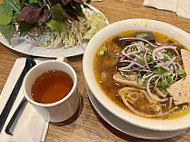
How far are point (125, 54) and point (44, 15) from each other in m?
0.83

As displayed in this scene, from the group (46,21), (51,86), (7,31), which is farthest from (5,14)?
(51,86)

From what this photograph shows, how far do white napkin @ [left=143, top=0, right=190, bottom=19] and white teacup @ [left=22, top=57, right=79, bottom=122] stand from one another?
158 cm

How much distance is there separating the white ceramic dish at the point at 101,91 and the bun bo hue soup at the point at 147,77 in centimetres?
6

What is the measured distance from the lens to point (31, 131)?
967 mm

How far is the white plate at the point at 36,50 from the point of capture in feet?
4.64

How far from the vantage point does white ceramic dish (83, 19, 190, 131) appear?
0.78 meters

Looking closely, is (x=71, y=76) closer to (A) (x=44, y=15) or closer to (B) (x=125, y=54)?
(B) (x=125, y=54)

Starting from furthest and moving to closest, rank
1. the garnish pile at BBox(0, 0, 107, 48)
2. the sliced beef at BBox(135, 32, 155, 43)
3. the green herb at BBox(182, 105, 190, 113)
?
1. the garnish pile at BBox(0, 0, 107, 48)
2. the sliced beef at BBox(135, 32, 155, 43)
3. the green herb at BBox(182, 105, 190, 113)

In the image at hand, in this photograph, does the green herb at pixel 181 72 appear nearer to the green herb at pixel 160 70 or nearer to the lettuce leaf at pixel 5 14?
the green herb at pixel 160 70

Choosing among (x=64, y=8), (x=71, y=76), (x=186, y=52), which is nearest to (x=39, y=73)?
(x=71, y=76)

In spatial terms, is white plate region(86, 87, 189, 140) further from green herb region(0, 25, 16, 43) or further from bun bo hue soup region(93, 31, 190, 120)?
green herb region(0, 25, 16, 43)

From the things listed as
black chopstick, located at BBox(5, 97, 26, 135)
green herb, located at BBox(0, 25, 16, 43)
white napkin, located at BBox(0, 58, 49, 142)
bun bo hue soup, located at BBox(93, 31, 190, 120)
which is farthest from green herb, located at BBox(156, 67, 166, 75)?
green herb, located at BBox(0, 25, 16, 43)

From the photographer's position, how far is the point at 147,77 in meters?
1.00

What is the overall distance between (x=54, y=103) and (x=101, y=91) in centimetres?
31
